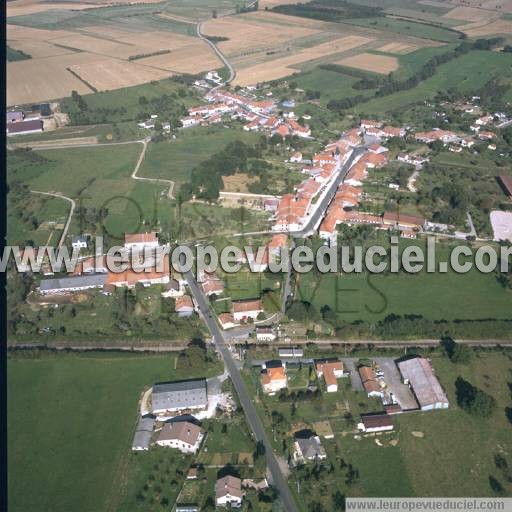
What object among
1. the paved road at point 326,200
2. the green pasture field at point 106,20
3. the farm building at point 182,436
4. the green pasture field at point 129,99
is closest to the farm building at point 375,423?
the farm building at point 182,436

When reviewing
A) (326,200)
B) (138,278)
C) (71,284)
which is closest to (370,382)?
(138,278)

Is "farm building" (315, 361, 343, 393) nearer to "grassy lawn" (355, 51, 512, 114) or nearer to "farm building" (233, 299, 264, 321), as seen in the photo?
"farm building" (233, 299, 264, 321)

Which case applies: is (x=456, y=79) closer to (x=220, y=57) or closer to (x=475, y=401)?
(x=220, y=57)

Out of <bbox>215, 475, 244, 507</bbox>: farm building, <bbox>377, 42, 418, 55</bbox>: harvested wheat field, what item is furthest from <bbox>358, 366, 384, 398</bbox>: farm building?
<bbox>377, 42, 418, 55</bbox>: harvested wheat field

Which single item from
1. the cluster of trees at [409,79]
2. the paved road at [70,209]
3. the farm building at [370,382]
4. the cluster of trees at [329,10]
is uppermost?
the cluster of trees at [329,10]

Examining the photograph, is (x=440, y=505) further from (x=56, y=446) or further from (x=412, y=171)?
(x=412, y=171)

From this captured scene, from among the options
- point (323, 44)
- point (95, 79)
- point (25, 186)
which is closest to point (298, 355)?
point (25, 186)

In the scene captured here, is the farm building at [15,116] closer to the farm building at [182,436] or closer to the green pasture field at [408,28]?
the farm building at [182,436]
